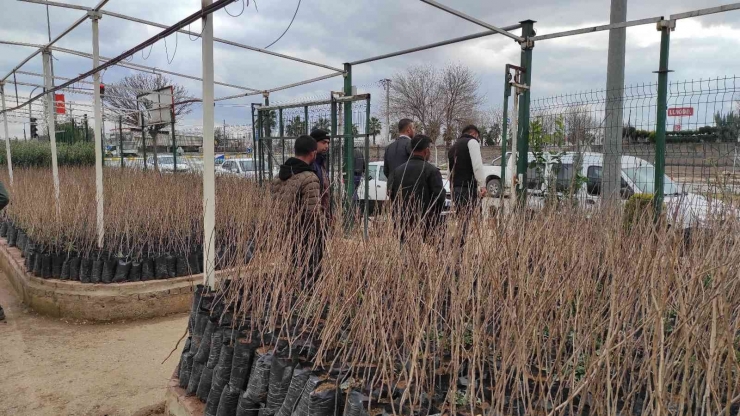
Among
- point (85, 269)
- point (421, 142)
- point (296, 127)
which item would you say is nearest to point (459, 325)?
point (421, 142)

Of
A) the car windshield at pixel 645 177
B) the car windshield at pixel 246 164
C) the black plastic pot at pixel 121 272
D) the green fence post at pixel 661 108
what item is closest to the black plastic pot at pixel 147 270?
the black plastic pot at pixel 121 272

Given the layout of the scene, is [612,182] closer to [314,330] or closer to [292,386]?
[314,330]

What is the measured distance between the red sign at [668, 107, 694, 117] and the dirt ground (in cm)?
426

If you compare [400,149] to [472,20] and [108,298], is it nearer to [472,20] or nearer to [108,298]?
[472,20]

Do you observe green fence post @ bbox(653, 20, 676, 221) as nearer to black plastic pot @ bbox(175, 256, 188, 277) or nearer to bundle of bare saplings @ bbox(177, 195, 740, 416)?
bundle of bare saplings @ bbox(177, 195, 740, 416)

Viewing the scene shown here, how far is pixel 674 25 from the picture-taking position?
3.90 meters

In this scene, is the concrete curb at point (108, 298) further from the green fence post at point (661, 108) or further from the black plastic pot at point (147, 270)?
the green fence post at point (661, 108)

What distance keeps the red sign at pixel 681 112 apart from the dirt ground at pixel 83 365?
4.26m

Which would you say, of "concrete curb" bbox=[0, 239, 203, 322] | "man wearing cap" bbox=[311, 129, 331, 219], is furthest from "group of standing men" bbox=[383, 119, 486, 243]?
"concrete curb" bbox=[0, 239, 203, 322]

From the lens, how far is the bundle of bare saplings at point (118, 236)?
181 inches

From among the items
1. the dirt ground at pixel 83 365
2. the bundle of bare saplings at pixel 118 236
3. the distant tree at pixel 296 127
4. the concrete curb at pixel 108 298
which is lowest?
the dirt ground at pixel 83 365

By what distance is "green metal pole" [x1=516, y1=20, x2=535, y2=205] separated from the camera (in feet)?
15.2

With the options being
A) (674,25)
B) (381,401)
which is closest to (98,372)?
(381,401)

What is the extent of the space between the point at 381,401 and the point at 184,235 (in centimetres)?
380
